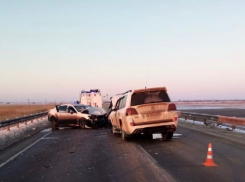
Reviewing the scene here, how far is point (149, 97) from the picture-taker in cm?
1246

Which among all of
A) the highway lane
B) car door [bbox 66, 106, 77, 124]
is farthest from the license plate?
car door [bbox 66, 106, 77, 124]

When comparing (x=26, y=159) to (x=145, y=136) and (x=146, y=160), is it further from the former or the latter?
(x=145, y=136)

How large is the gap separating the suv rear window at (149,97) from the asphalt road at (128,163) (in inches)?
64.2

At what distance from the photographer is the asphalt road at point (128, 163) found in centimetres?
712

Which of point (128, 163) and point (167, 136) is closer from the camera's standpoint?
point (128, 163)

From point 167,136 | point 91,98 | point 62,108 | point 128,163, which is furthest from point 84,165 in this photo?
point 91,98

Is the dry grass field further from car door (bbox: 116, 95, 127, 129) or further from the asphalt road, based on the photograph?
the asphalt road

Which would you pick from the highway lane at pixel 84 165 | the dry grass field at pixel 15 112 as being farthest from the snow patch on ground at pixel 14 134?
the dry grass field at pixel 15 112

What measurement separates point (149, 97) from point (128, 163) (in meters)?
4.33

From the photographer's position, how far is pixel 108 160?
361 inches

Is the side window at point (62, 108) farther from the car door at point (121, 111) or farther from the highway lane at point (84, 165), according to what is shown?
the highway lane at point (84, 165)

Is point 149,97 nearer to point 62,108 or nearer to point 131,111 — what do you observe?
point 131,111

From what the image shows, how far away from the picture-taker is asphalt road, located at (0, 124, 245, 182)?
7.12m

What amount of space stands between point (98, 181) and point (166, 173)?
5.09 feet
